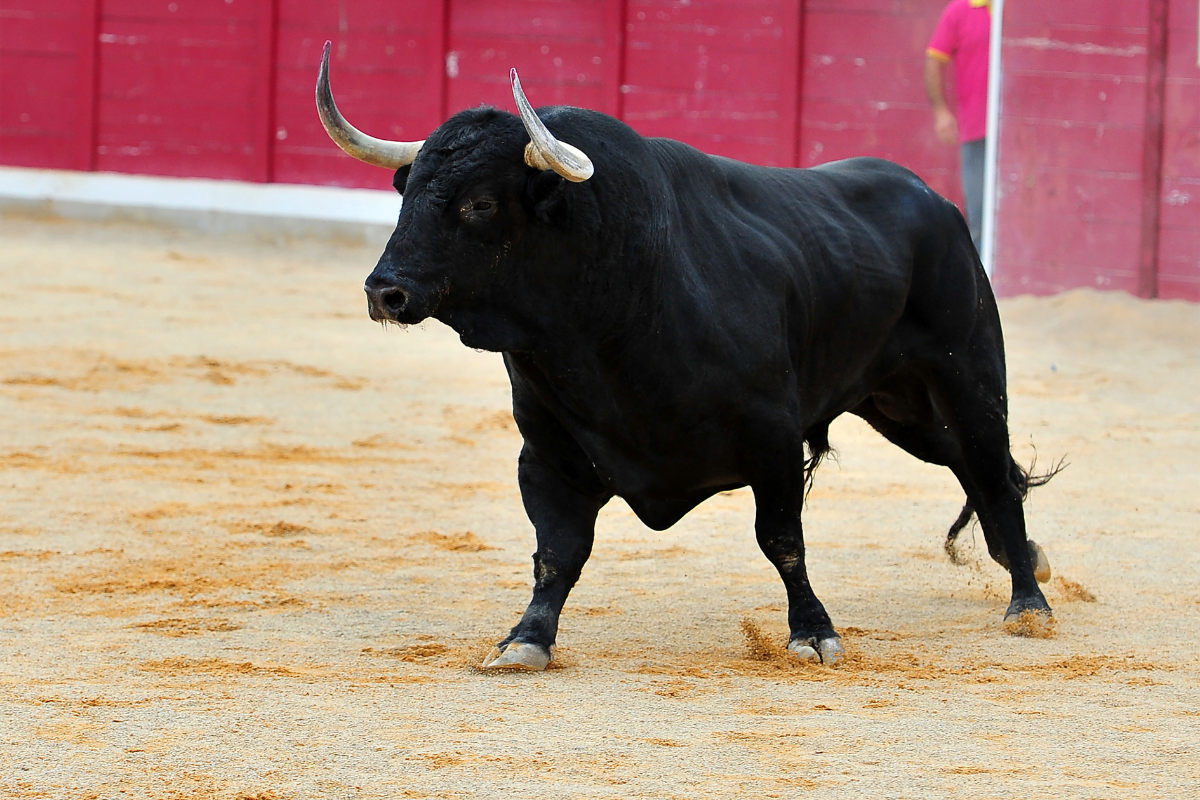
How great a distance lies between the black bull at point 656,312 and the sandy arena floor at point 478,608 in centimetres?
30

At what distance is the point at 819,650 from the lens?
3.55m

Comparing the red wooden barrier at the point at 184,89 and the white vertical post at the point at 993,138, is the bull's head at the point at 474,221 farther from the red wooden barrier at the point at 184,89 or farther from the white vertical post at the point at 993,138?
the red wooden barrier at the point at 184,89

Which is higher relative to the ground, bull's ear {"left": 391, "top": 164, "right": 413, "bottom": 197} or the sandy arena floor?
bull's ear {"left": 391, "top": 164, "right": 413, "bottom": 197}

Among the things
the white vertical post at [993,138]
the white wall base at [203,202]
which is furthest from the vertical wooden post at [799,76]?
the white wall base at [203,202]

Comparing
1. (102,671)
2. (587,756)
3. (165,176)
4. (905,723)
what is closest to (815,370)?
(905,723)

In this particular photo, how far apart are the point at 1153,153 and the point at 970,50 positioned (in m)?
1.29

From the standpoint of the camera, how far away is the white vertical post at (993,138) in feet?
32.7

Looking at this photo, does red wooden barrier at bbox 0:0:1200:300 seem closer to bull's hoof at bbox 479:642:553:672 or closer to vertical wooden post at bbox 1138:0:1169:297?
vertical wooden post at bbox 1138:0:1169:297

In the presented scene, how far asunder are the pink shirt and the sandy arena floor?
2.46 metres

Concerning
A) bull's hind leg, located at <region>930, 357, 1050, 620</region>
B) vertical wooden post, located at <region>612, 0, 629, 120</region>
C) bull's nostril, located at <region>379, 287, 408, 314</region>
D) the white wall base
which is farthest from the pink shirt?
bull's nostril, located at <region>379, 287, 408, 314</region>

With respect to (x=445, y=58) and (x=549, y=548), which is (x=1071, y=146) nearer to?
(x=445, y=58)

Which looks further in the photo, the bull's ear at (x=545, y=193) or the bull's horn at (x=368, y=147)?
the bull's horn at (x=368, y=147)

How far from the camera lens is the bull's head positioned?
316cm

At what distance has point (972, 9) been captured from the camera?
1007 centimetres
